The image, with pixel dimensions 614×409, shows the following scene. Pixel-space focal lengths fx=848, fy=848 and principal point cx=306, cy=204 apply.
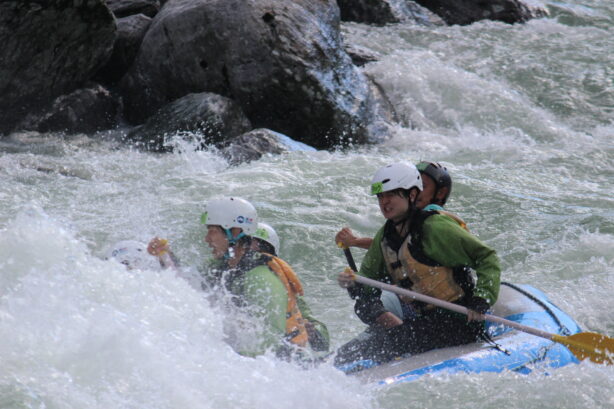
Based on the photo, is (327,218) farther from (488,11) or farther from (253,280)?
(488,11)

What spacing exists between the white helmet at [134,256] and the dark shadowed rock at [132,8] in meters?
8.71

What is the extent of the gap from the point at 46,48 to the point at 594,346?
27.8 ft

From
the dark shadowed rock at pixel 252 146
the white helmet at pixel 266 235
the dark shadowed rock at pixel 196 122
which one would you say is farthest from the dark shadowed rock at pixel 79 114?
the white helmet at pixel 266 235

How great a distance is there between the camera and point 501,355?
15.7 ft

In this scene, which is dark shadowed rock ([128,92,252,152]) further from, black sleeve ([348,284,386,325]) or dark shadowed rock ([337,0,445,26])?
dark shadowed rock ([337,0,445,26])

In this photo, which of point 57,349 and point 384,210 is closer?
point 57,349

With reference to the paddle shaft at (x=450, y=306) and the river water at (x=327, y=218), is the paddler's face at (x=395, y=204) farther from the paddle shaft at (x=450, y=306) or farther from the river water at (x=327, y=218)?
the river water at (x=327, y=218)

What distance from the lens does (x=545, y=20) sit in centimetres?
1631

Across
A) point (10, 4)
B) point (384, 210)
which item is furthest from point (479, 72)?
point (384, 210)

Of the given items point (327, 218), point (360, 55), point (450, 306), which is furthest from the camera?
point (360, 55)

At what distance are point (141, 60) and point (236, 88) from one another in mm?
1611

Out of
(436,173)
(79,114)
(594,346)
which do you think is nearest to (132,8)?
(79,114)

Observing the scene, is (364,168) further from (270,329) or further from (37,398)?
(37,398)

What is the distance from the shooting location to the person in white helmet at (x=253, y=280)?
4738mm
